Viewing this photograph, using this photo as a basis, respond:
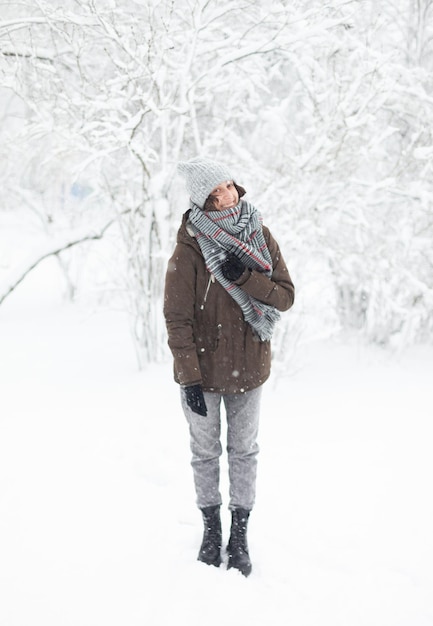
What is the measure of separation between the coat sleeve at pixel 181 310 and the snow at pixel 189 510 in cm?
88

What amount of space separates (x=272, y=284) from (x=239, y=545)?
1.14 m

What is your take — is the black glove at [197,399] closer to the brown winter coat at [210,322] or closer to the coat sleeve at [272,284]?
the brown winter coat at [210,322]

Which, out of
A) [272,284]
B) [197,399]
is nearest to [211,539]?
[197,399]

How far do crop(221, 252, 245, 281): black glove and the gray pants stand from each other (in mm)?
519

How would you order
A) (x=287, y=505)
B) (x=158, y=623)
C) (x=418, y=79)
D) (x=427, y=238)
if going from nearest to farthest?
(x=158, y=623)
(x=287, y=505)
(x=418, y=79)
(x=427, y=238)

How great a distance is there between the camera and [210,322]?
2.00 metres

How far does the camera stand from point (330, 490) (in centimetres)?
286

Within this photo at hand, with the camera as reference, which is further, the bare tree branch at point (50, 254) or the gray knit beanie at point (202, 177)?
the bare tree branch at point (50, 254)

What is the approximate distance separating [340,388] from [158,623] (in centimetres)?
359

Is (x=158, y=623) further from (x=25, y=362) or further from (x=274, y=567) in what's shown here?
Answer: (x=25, y=362)

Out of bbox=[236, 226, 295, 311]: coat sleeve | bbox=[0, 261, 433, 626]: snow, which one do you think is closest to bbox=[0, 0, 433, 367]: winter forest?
bbox=[0, 261, 433, 626]: snow

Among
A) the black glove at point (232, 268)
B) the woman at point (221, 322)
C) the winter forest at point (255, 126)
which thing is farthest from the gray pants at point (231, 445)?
the winter forest at point (255, 126)

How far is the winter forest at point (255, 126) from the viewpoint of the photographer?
13.6 feet

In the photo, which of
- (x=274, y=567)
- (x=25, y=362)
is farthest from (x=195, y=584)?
(x=25, y=362)
